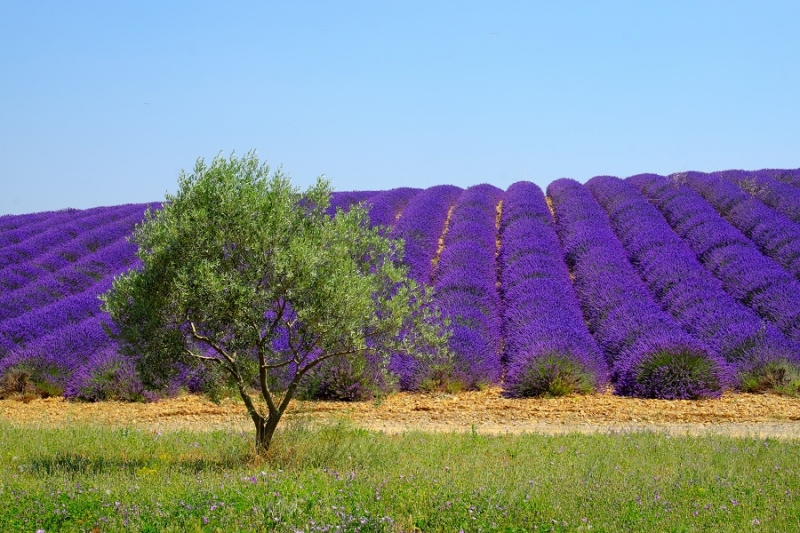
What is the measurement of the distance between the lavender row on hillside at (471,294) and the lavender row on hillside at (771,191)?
7.81 meters

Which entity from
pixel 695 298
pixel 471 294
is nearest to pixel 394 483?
pixel 471 294

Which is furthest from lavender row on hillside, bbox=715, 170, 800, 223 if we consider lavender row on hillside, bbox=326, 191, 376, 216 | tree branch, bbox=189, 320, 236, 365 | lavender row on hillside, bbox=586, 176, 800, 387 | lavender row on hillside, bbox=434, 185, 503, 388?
tree branch, bbox=189, 320, 236, 365

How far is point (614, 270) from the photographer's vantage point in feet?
53.9

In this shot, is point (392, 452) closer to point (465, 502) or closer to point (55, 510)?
point (465, 502)

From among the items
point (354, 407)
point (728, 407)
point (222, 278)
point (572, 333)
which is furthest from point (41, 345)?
point (728, 407)

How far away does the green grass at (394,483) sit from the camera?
5184 millimetres

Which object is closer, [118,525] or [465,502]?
[118,525]

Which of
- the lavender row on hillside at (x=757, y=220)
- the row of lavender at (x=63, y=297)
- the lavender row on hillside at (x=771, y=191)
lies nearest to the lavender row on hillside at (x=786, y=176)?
the lavender row on hillside at (x=771, y=191)

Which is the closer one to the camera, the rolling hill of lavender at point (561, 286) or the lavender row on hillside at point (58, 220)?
the rolling hill of lavender at point (561, 286)

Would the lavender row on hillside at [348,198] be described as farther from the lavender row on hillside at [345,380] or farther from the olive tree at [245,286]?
the olive tree at [245,286]

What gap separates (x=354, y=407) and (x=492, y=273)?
7.38 m

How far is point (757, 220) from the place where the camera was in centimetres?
2003

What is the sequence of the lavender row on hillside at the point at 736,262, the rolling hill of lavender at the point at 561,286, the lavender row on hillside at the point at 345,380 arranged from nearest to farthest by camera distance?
the lavender row on hillside at the point at 345,380 → the rolling hill of lavender at the point at 561,286 → the lavender row on hillside at the point at 736,262

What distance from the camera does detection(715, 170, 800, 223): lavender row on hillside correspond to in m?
21.3
